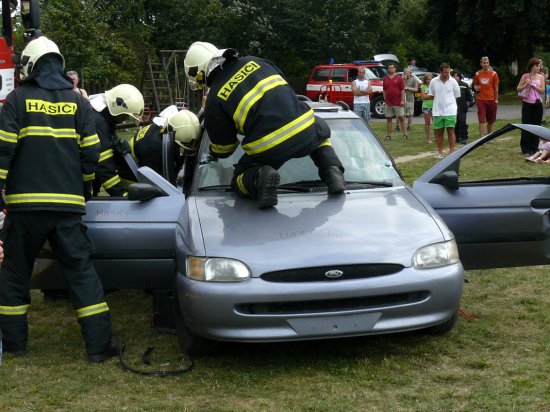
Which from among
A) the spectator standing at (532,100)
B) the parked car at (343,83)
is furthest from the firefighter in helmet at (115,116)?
the parked car at (343,83)

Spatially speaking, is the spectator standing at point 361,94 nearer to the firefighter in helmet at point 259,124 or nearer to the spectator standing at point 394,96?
the spectator standing at point 394,96

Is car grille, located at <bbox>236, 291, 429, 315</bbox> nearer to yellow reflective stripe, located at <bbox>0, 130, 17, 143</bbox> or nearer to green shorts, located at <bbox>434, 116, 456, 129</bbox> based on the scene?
yellow reflective stripe, located at <bbox>0, 130, 17, 143</bbox>

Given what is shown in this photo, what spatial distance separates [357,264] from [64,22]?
2409 centimetres

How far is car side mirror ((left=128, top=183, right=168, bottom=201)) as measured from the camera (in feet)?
18.2

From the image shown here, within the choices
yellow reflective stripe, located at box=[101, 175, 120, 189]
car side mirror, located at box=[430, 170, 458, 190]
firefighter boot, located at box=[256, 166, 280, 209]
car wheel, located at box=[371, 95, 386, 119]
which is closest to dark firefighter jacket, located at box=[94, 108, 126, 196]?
yellow reflective stripe, located at box=[101, 175, 120, 189]

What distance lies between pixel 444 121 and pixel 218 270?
11222 mm

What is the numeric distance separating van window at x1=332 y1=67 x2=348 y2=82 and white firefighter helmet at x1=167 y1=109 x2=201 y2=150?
2400 centimetres

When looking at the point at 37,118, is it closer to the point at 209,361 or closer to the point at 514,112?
the point at 209,361

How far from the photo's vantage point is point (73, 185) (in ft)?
17.1

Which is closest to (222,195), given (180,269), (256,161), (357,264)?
(256,161)

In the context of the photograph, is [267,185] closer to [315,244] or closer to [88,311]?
[315,244]

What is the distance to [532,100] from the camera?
15305 mm

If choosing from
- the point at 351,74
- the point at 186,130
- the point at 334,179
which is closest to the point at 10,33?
the point at 186,130

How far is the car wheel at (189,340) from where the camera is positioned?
16.8 feet
